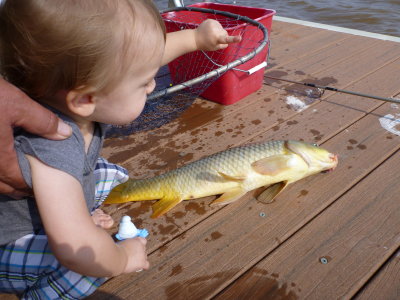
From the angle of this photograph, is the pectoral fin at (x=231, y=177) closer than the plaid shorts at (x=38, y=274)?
No

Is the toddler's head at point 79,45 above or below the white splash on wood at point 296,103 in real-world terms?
above

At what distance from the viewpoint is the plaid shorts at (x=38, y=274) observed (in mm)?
1310

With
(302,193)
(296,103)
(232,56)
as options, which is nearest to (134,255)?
(302,193)

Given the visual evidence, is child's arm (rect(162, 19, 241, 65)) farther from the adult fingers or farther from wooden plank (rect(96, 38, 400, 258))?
the adult fingers

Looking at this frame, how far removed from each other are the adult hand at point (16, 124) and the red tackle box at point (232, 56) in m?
1.61

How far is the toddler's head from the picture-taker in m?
0.98

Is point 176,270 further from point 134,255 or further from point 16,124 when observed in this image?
point 16,124

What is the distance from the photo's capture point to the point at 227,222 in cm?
177

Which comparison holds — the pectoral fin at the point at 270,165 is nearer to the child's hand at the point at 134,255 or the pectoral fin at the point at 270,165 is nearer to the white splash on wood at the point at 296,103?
the child's hand at the point at 134,255

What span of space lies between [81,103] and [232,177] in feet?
3.11

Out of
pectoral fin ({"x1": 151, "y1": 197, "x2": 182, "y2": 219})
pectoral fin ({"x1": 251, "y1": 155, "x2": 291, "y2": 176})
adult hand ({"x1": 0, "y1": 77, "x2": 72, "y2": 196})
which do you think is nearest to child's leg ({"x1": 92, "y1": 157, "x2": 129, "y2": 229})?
pectoral fin ({"x1": 151, "y1": 197, "x2": 182, "y2": 219})

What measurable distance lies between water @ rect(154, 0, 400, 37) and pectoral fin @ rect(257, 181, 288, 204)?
7.70 metres

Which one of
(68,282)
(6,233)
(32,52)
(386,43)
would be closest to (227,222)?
(68,282)

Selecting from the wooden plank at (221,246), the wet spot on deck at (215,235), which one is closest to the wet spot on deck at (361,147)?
the wooden plank at (221,246)
